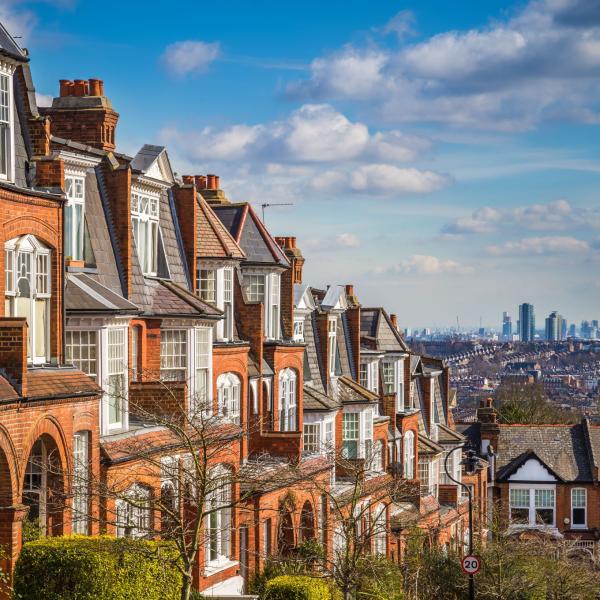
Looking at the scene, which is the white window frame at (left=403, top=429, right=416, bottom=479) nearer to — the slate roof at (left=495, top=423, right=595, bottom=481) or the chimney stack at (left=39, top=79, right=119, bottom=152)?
the slate roof at (left=495, top=423, right=595, bottom=481)

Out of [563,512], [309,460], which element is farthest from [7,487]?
[563,512]

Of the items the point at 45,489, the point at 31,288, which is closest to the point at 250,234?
the point at 31,288

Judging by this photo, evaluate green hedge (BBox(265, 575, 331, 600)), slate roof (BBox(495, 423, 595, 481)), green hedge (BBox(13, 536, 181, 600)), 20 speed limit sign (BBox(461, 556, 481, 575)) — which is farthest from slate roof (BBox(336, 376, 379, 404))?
slate roof (BBox(495, 423, 595, 481))

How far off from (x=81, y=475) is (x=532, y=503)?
57.2 m

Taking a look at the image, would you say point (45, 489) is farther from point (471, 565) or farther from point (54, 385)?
point (471, 565)

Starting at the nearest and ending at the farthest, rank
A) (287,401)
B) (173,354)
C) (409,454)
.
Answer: (173,354) → (287,401) → (409,454)

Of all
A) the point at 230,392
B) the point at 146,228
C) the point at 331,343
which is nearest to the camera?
the point at 146,228

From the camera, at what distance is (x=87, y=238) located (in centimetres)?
2850

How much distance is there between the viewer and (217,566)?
31531 millimetres

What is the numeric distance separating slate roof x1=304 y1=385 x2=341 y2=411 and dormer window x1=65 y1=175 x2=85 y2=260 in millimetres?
17200

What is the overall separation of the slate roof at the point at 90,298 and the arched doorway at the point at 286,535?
11024mm

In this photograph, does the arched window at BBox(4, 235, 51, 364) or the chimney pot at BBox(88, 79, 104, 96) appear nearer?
the arched window at BBox(4, 235, 51, 364)

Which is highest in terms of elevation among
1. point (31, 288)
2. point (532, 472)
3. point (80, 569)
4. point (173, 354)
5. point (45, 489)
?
point (31, 288)

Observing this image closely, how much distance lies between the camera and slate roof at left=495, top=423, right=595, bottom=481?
7738 cm
